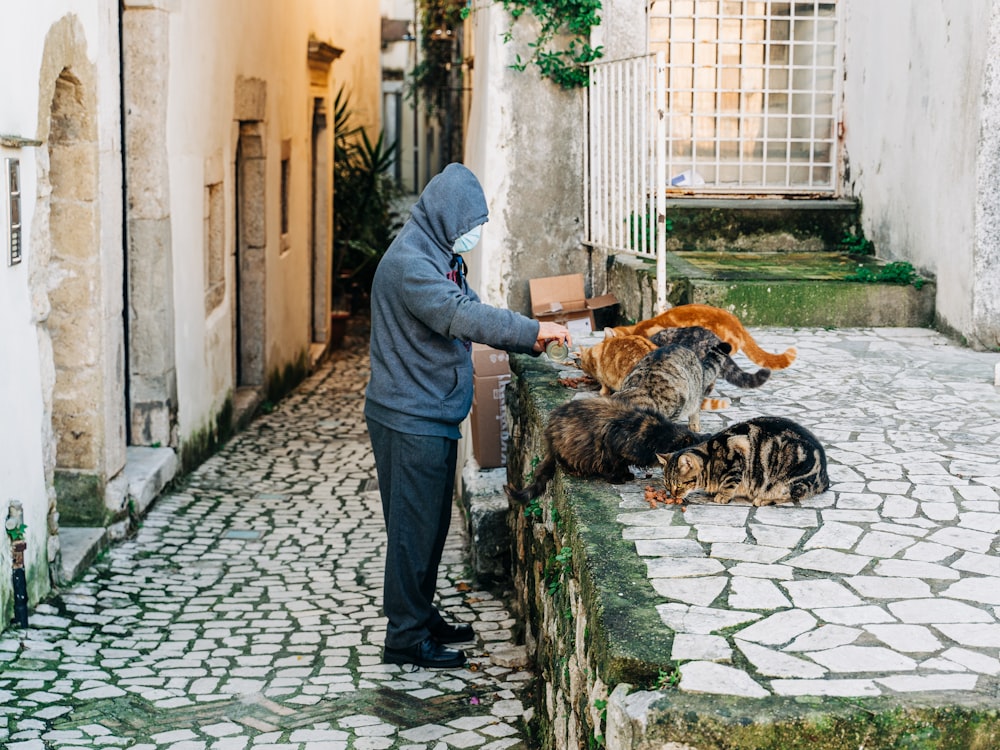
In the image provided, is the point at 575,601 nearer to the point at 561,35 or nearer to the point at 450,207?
the point at 450,207

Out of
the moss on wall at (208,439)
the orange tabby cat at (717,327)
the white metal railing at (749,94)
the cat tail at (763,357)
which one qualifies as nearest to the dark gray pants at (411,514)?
the orange tabby cat at (717,327)

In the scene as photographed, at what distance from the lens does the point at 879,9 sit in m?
9.16

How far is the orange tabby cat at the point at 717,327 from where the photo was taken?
22.2 feet

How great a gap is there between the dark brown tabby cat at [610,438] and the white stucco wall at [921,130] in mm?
3508

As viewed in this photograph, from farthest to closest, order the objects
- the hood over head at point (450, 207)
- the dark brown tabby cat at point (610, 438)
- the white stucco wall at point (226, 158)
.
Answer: the white stucco wall at point (226, 158)
the hood over head at point (450, 207)
the dark brown tabby cat at point (610, 438)

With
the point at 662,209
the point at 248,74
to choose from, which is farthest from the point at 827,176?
the point at 248,74

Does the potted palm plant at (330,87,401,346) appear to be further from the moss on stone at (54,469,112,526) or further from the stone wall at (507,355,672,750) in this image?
the stone wall at (507,355,672,750)

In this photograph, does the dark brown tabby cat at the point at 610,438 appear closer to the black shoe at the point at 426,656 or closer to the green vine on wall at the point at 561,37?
the black shoe at the point at 426,656

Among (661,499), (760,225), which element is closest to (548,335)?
(661,499)

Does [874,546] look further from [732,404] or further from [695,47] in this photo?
[695,47]

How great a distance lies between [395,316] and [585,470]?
106 cm

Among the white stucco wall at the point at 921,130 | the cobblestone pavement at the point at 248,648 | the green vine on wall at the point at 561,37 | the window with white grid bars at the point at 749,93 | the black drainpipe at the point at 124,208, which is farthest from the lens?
the window with white grid bars at the point at 749,93

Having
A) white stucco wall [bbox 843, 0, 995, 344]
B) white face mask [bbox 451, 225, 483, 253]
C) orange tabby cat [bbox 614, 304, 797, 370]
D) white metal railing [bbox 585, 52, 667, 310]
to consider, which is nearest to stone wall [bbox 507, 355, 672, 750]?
orange tabby cat [bbox 614, 304, 797, 370]

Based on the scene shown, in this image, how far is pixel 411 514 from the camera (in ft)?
18.7
